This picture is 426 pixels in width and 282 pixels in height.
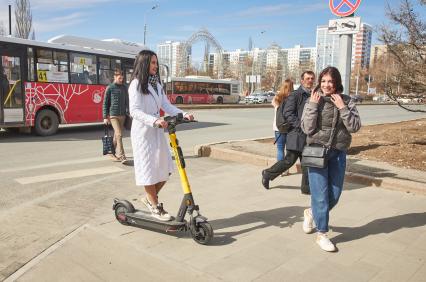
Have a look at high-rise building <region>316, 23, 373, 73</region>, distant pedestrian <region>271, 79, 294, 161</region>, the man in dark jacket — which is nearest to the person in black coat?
distant pedestrian <region>271, 79, 294, 161</region>

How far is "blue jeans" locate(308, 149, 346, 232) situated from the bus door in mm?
10700

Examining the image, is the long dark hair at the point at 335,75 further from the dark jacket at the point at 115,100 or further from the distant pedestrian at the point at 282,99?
the dark jacket at the point at 115,100

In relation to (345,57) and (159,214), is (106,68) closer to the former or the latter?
(345,57)

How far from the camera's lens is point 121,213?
4562mm

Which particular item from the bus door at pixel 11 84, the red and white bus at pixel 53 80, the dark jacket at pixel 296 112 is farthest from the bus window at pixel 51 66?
the dark jacket at pixel 296 112

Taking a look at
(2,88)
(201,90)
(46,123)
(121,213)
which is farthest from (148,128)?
(201,90)

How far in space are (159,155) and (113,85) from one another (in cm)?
440

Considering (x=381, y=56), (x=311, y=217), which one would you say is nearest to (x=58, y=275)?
(x=311, y=217)

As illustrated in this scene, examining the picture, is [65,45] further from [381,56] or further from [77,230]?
[77,230]

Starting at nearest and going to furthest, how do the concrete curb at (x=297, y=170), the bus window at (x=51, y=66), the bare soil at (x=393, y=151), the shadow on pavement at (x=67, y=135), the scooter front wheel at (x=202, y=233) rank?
the scooter front wheel at (x=202, y=233)
the concrete curb at (x=297, y=170)
the bare soil at (x=393, y=151)
the shadow on pavement at (x=67, y=135)
the bus window at (x=51, y=66)

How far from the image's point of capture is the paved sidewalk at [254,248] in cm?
346

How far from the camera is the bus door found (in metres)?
12.0

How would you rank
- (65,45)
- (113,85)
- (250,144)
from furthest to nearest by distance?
(65,45), (250,144), (113,85)

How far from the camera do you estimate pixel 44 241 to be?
4227 mm
